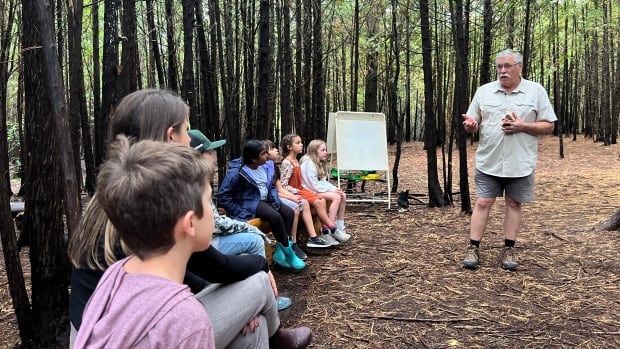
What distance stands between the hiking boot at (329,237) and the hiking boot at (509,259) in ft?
5.09

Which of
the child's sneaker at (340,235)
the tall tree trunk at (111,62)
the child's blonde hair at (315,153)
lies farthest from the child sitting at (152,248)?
the child's blonde hair at (315,153)

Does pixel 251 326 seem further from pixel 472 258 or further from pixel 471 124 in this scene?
pixel 471 124

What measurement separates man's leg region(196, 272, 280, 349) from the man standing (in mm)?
2387

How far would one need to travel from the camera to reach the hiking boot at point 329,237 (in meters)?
4.54

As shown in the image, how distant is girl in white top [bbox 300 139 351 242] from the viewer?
4.93 metres

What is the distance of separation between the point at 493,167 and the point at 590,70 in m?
18.9

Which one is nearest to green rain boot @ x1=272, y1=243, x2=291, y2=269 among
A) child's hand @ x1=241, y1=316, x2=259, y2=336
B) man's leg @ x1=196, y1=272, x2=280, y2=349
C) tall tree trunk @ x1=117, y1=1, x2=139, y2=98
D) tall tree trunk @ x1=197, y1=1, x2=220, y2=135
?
tall tree trunk @ x1=117, y1=1, x2=139, y2=98

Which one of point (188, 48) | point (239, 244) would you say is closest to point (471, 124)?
Result: point (239, 244)

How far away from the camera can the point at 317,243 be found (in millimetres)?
4445

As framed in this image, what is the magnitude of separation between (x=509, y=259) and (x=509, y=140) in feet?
3.04

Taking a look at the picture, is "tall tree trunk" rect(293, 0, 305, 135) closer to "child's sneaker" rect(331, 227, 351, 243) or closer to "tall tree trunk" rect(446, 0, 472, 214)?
"tall tree trunk" rect(446, 0, 472, 214)

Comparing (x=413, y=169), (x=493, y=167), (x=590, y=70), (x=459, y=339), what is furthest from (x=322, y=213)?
(x=590, y=70)

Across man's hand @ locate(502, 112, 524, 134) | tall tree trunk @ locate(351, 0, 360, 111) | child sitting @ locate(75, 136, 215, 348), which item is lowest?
child sitting @ locate(75, 136, 215, 348)

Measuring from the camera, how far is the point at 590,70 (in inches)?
752
